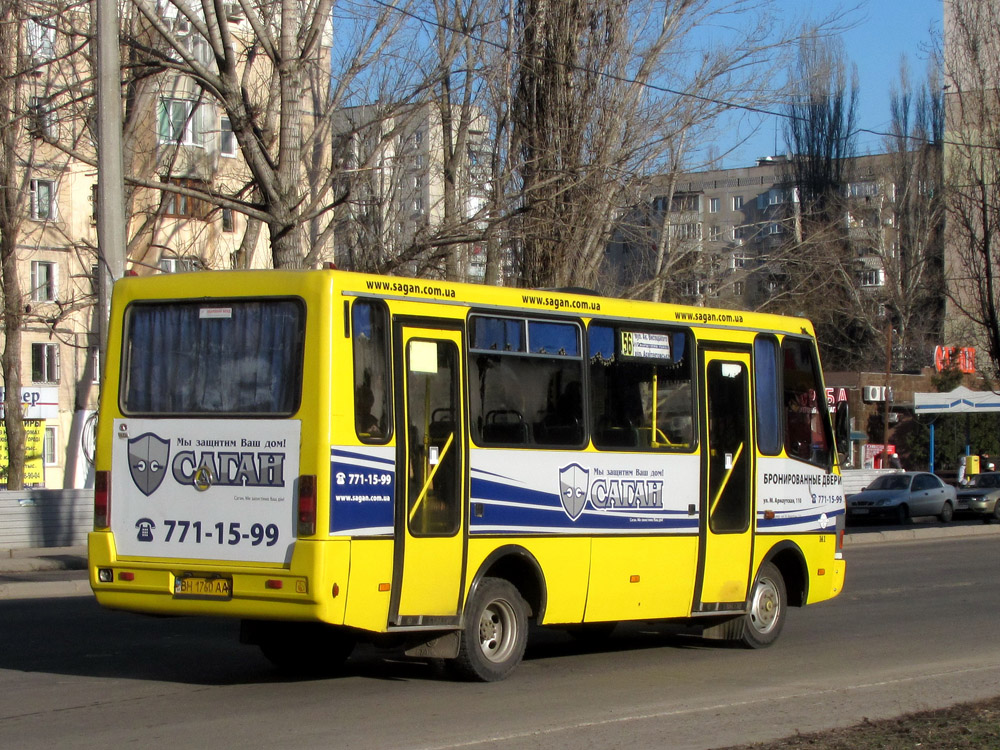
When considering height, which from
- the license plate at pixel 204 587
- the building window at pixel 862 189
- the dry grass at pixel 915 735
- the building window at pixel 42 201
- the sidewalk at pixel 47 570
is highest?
the building window at pixel 862 189

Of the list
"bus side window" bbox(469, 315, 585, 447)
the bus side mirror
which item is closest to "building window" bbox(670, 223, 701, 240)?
the bus side mirror

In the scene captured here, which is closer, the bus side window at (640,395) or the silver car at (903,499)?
the bus side window at (640,395)

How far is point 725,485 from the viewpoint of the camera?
11617 mm

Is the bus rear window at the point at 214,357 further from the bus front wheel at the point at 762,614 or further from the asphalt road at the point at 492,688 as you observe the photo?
the bus front wheel at the point at 762,614

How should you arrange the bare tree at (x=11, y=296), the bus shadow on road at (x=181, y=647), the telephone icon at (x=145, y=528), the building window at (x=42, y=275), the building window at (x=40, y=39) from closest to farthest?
the telephone icon at (x=145, y=528)
the bus shadow on road at (x=181, y=647)
the building window at (x=40, y=39)
the bare tree at (x=11, y=296)
the building window at (x=42, y=275)

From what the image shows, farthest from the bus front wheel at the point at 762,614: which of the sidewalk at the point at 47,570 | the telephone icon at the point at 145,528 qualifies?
the sidewalk at the point at 47,570

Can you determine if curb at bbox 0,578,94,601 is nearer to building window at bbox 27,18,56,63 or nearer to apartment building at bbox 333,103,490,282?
apartment building at bbox 333,103,490,282

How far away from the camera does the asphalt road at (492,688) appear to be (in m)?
7.70

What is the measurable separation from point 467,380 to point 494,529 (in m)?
1.09

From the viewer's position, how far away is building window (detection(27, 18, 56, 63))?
18.7 m

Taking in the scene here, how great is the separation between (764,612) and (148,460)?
19.1 feet

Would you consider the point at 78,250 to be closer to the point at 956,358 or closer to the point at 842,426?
the point at 842,426

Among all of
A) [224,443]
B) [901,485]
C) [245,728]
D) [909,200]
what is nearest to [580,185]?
[224,443]

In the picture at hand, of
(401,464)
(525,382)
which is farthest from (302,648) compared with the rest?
(525,382)
